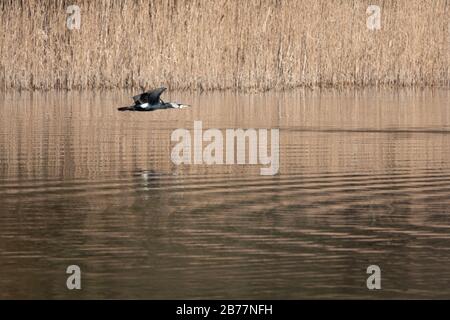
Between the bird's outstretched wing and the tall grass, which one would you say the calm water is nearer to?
the bird's outstretched wing

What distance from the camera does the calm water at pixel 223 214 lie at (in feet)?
25.8

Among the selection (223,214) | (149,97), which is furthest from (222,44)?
(223,214)

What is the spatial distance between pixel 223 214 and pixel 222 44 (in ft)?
50.5

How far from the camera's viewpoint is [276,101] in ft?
75.9

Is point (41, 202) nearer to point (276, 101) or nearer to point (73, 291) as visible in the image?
point (73, 291)

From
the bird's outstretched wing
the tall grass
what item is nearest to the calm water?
the bird's outstretched wing

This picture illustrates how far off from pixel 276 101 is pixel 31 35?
4863 mm

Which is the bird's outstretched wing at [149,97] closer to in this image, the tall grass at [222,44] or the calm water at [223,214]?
the calm water at [223,214]

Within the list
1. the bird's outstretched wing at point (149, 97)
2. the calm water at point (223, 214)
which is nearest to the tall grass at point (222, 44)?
the calm water at point (223, 214)

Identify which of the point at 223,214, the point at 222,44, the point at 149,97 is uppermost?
the point at 222,44

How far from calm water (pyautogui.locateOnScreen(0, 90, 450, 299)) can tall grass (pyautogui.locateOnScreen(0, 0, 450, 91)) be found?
23.1ft

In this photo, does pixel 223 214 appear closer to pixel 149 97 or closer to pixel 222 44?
pixel 149 97

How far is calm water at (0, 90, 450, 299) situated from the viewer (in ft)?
25.8

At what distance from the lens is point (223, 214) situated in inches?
400
